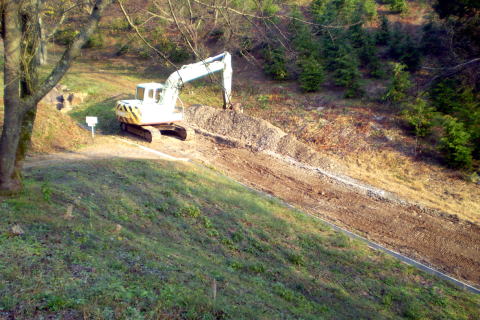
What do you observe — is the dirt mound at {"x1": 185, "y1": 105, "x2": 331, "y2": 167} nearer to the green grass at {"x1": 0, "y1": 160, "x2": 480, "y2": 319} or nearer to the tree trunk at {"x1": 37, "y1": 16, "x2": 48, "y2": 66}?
the green grass at {"x1": 0, "y1": 160, "x2": 480, "y2": 319}

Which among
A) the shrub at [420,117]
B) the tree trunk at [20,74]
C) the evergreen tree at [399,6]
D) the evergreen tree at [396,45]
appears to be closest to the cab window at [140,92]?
the tree trunk at [20,74]

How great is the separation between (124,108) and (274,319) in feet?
45.2

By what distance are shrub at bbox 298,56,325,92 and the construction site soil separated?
6.55m

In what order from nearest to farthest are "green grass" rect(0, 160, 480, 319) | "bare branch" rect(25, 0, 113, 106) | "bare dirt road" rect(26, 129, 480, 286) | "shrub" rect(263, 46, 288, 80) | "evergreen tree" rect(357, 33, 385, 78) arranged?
"green grass" rect(0, 160, 480, 319) < "bare branch" rect(25, 0, 113, 106) < "bare dirt road" rect(26, 129, 480, 286) < "evergreen tree" rect(357, 33, 385, 78) < "shrub" rect(263, 46, 288, 80)

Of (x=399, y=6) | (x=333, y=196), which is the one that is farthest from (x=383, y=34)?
(x=333, y=196)

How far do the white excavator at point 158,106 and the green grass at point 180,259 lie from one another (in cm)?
478

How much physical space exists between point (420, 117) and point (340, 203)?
716 centimetres

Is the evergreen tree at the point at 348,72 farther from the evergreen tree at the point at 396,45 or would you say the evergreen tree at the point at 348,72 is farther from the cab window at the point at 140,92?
the cab window at the point at 140,92

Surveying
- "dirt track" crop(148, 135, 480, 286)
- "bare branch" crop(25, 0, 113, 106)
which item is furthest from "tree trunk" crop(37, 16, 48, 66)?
"dirt track" crop(148, 135, 480, 286)

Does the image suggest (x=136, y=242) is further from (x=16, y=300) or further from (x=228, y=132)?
(x=228, y=132)

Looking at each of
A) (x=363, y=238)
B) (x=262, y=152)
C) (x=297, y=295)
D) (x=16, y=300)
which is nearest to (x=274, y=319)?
(x=297, y=295)

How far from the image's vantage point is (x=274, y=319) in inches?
211

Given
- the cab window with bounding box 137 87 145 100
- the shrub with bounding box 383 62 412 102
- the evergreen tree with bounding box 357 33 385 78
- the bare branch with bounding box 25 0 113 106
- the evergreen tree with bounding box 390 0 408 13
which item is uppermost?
the evergreen tree with bounding box 390 0 408 13

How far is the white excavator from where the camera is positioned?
1716 centimetres
